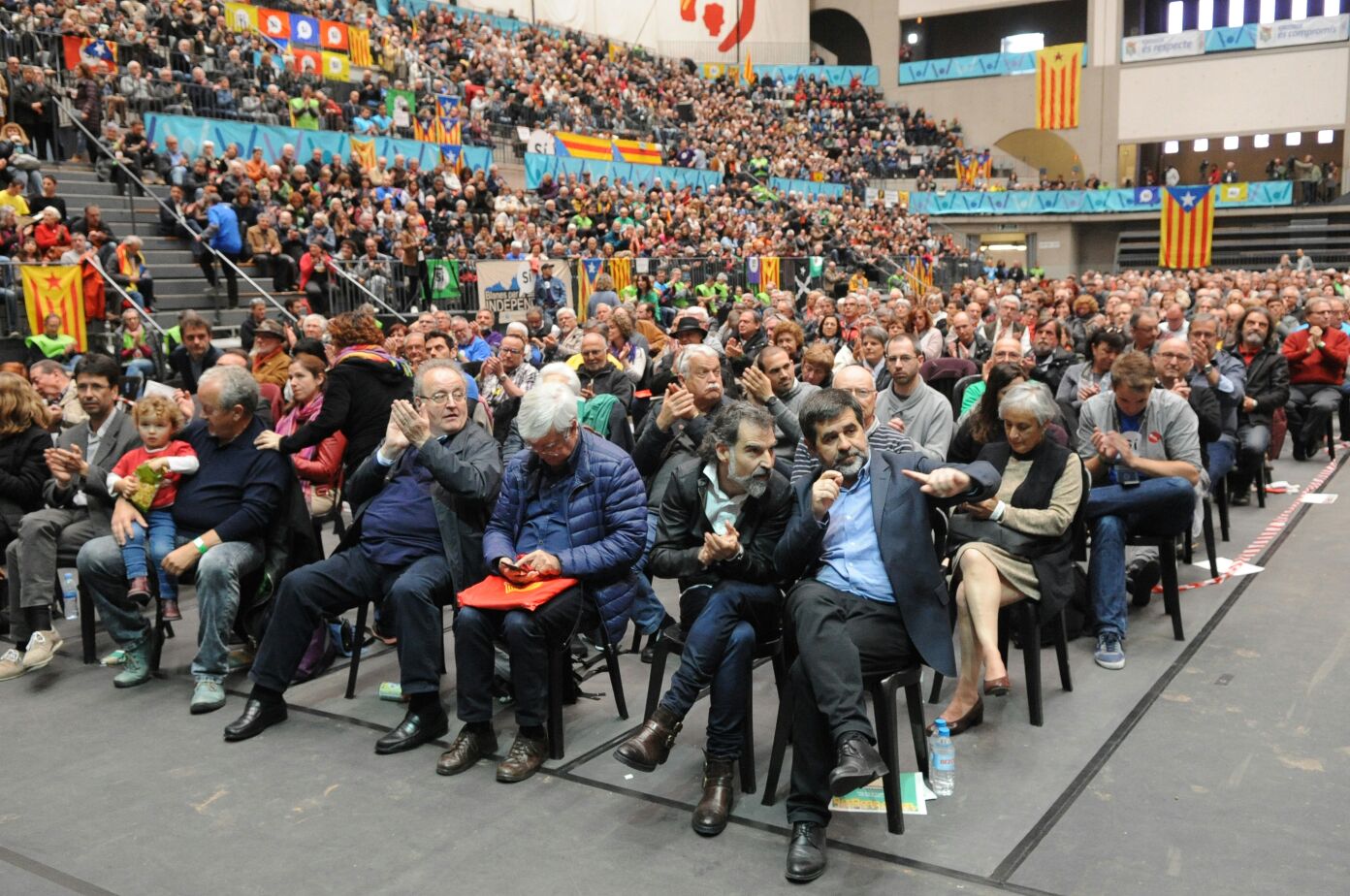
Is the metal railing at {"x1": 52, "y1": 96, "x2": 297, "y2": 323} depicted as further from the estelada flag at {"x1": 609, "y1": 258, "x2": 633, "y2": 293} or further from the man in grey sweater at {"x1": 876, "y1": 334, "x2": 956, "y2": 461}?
the man in grey sweater at {"x1": 876, "y1": 334, "x2": 956, "y2": 461}

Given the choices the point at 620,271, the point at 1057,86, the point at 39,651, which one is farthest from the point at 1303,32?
the point at 39,651

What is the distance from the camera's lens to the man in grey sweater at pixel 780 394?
4.79 metres

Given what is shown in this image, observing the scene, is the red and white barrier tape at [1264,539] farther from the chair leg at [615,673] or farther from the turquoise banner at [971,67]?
the turquoise banner at [971,67]

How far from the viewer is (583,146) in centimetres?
2172

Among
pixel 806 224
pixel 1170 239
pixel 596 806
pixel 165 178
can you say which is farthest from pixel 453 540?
pixel 1170 239

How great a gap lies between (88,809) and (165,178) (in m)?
11.2

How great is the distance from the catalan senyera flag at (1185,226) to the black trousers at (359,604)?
2975cm

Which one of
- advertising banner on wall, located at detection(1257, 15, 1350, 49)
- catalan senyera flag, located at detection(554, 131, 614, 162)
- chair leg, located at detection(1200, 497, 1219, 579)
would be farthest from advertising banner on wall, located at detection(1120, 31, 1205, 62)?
chair leg, located at detection(1200, 497, 1219, 579)

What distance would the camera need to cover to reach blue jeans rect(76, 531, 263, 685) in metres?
4.70

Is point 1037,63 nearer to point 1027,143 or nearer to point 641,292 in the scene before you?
point 1027,143

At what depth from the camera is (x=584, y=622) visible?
4168 mm

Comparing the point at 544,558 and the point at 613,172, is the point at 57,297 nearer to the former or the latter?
the point at 544,558

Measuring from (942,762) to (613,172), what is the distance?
733 inches

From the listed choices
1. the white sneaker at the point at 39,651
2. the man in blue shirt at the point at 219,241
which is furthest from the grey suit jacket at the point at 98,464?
the man in blue shirt at the point at 219,241
